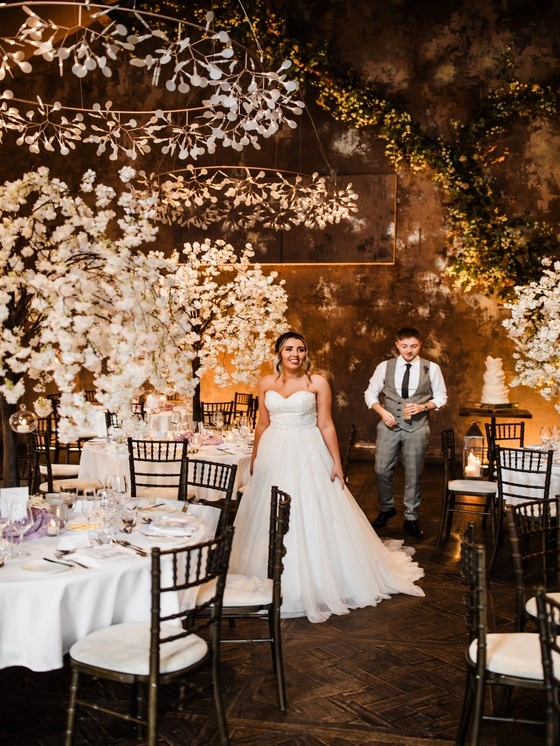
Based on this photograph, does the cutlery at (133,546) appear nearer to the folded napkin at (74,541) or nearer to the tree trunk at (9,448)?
the folded napkin at (74,541)

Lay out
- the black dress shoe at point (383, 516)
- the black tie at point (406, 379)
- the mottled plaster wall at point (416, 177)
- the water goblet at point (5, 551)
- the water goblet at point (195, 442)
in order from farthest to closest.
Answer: the mottled plaster wall at point (416, 177)
the black dress shoe at point (383, 516)
the black tie at point (406, 379)
the water goblet at point (195, 442)
the water goblet at point (5, 551)

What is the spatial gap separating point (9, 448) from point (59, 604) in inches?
43.7

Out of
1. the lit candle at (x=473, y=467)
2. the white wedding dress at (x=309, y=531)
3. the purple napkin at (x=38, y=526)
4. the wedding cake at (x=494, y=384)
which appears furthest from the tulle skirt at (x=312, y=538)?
the wedding cake at (x=494, y=384)

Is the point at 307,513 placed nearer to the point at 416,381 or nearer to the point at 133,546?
the point at 133,546

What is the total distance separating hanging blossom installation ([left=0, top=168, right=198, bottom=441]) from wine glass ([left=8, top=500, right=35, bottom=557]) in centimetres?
51

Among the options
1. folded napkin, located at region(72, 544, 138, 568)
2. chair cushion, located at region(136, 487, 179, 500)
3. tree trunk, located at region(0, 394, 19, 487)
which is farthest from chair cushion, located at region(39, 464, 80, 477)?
folded napkin, located at region(72, 544, 138, 568)

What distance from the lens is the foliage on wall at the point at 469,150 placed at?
10.9 metres

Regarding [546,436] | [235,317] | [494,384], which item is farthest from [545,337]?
[494,384]

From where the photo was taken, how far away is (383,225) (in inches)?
455

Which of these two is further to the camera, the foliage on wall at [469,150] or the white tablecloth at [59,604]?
the foliage on wall at [469,150]

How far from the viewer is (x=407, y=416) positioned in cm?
746

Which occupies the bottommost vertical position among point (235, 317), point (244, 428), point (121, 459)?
point (121, 459)

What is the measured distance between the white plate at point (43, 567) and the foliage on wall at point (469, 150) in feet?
28.1

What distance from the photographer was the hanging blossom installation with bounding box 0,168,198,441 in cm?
340
